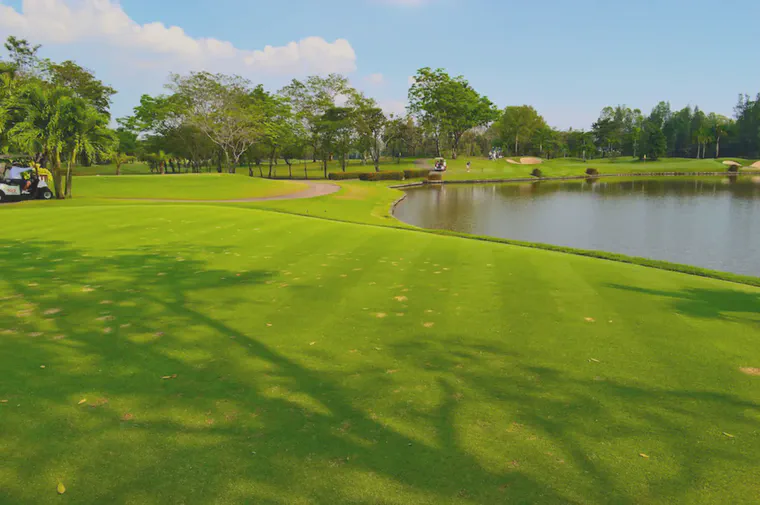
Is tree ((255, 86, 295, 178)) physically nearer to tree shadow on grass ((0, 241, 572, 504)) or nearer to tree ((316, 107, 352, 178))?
tree ((316, 107, 352, 178))

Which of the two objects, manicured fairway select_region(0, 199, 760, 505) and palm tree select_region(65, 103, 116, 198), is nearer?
manicured fairway select_region(0, 199, 760, 505)

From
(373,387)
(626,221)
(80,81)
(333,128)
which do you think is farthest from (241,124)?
(373,387)

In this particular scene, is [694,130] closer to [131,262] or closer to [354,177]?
[354,177]

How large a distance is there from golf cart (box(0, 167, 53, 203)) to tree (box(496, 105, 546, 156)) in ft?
383

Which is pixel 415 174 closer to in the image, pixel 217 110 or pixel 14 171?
pixel 217 110

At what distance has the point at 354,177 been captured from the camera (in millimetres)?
75312

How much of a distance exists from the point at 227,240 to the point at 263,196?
1029 inches

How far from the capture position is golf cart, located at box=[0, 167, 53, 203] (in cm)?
2795

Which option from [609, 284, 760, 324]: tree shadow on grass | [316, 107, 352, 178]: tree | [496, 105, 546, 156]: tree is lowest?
[609, 284, 760, 324]: tree shadow on grass

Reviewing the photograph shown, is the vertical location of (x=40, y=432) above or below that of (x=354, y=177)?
below

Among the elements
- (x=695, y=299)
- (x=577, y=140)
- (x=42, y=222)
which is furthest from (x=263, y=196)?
(x=577, y=140)

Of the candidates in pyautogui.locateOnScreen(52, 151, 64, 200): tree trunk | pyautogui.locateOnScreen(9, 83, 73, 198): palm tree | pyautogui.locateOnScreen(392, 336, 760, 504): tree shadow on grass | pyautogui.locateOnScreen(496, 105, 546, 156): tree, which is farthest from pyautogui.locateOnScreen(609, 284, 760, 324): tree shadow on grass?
pyautogui.locateOnScreen(496, 105, 546, 156): tree

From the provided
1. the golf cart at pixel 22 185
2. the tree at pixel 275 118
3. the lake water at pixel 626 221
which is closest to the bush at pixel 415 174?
the tree at pixel 275 118

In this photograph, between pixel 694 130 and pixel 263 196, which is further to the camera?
pixel 694 130
